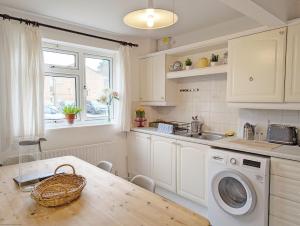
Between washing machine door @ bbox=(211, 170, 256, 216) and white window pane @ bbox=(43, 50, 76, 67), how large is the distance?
2.46 metres

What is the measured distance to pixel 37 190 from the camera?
1.30 m

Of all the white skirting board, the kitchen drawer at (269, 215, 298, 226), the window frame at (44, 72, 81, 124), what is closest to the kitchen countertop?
the kitchen drawer at (269, 215, 298, 226)

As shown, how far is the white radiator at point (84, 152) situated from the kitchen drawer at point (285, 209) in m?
2.25

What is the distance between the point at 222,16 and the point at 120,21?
127 cm

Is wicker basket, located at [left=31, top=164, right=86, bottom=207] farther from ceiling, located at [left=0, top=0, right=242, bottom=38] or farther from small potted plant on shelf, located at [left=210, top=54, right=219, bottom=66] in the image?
small potted plant on shelf, located at [left=210, top=54, right=219, bottom=66]

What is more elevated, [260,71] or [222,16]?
[222,16]

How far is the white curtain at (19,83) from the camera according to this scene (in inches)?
91.0

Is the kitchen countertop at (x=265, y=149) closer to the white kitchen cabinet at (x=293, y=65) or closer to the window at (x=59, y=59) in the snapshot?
the white kitchen cabinet at (x=293, y=65)

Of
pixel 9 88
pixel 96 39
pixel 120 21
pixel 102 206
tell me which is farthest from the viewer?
pixel 96 39

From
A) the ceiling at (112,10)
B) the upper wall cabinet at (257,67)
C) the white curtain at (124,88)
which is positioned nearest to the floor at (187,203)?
the white curtain at (124,88)

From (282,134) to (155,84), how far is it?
187 cm

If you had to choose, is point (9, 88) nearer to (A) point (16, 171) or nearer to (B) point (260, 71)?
(A) point (16, 171)

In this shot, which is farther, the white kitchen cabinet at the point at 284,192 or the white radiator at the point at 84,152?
the white radiator at the point at 84,152

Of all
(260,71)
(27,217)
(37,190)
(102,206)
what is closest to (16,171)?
(37,190)
